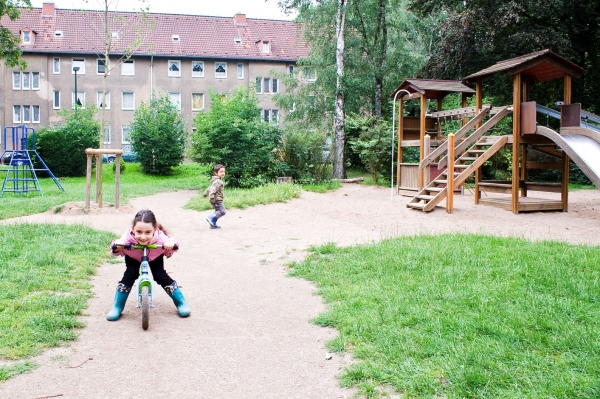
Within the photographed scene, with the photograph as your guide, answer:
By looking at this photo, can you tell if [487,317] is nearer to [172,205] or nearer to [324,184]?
[172,205]

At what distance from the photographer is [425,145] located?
17781 mm

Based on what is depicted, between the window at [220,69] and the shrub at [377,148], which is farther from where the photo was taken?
the window at [220,69]

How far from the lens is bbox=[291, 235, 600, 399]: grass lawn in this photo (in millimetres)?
3916

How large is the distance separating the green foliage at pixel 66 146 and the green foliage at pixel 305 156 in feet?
45.6

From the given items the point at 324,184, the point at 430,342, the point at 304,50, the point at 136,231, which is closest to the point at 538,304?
the point at 430,342

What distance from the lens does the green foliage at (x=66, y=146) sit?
30.0 metres

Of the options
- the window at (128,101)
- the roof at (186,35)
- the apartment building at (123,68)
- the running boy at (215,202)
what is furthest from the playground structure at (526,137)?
the window at (128,101)

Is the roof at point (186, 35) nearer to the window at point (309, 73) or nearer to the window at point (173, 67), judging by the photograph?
the window at point (173, 67)

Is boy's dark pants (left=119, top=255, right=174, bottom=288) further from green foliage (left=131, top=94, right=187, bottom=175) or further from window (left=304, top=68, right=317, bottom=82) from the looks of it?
green foliage (left=131, top=94, right=187, bottom=175)

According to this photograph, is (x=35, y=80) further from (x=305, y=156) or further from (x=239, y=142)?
(x=305, y=156)

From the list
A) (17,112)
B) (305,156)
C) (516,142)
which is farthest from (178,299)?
(17,112)

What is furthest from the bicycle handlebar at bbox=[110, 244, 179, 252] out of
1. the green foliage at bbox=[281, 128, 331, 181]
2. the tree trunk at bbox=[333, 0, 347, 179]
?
the tree trunk at bbox=[333, 0, 347, 179]

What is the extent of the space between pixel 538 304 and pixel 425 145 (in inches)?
495

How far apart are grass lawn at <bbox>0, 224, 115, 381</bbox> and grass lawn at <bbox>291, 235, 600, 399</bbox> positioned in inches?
93.3
